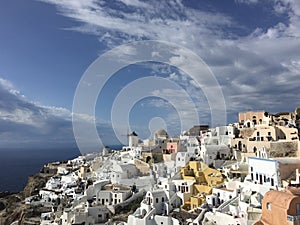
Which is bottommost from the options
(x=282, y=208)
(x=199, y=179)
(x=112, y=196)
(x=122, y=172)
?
(x=112, y=196)

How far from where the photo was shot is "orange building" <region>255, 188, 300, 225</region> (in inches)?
758

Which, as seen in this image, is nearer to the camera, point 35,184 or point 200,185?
point 200,185

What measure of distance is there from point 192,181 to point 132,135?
107 ft

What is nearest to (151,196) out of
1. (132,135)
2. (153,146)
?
(153,146)

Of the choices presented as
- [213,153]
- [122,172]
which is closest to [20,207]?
[122,172]

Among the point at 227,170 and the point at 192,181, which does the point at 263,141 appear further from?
the point at 192,181

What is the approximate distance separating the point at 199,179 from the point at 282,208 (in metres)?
13.6

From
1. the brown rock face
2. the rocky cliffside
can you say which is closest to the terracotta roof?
the rocky cliffside

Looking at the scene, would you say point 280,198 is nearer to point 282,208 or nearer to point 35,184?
point 282,208

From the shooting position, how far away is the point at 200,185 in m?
31.7

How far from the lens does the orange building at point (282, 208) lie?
758 inches

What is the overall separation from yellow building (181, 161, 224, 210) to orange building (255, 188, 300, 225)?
8.71m

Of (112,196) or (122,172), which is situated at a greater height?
(122,172)

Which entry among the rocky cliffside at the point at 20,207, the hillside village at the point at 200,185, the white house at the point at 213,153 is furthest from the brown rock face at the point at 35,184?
the white house at the point at 213,153
